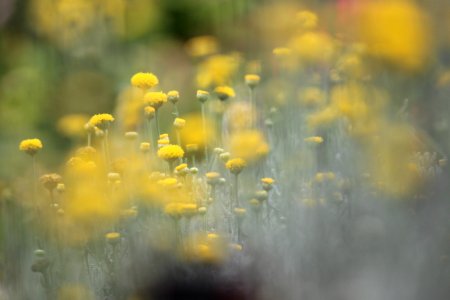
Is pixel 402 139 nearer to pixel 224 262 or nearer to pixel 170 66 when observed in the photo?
pixel 224 262

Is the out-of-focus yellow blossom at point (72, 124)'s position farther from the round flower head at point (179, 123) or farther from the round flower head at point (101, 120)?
the round flower head at point (179, 123)

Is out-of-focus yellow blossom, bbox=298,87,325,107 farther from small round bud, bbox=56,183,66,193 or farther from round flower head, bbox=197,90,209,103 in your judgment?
small round bud, bbox=56,183,66,193

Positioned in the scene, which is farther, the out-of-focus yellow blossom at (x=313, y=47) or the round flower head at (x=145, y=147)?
the out-of-focus yellow blossom at (x=313, y=47)

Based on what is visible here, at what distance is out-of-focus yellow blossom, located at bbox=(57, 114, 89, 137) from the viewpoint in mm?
2301

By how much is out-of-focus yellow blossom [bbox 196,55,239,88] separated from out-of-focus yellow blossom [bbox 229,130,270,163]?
21cm

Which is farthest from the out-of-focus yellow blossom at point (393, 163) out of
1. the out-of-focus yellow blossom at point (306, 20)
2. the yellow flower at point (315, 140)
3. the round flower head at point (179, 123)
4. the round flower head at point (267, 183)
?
the round flower head at point (179, 123)

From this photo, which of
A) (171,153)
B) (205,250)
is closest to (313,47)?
(171,153)

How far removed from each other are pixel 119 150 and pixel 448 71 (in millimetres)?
927

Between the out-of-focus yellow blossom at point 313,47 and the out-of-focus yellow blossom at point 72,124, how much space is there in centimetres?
63

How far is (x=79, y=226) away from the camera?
2.06 meters

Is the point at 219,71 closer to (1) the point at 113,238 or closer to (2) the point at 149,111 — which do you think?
(2) the point at 149,111

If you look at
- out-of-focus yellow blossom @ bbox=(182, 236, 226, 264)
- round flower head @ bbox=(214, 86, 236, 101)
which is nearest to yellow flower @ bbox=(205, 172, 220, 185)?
out-of-focus yellow blossom @ bbox=(182, 236, 226, 264)

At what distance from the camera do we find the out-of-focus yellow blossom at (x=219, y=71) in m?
2.33

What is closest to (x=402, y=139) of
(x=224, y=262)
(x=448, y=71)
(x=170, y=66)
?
(x=448, y=71)
